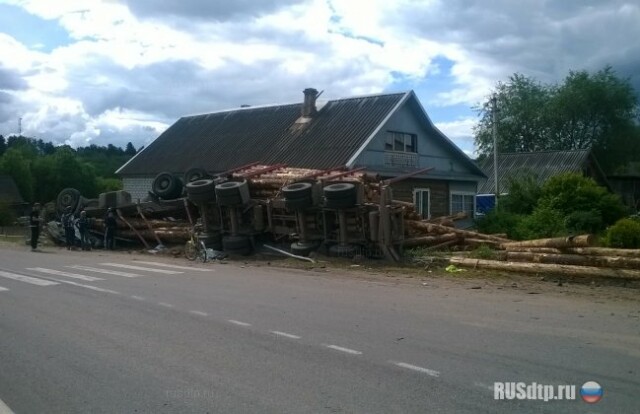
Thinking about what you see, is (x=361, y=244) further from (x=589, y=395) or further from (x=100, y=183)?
(x=100, y=183)

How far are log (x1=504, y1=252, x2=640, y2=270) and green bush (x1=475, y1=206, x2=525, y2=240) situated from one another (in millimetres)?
8642

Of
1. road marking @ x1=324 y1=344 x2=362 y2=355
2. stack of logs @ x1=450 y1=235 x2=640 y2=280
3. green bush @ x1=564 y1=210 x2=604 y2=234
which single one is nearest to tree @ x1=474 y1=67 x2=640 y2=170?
green bush @ x1=564 y1=210 x2=604 y2=234

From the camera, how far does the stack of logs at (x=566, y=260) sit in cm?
1299

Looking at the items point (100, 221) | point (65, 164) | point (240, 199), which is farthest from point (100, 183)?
point (240, 199)

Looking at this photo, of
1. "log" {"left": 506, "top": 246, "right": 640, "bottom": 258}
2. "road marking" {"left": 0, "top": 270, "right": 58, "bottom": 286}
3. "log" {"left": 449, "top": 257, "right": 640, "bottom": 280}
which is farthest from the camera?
"road marking" {"left": 0, "top": 270, "right": 58, "bottom": 286}

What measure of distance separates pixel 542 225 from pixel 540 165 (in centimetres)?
2414

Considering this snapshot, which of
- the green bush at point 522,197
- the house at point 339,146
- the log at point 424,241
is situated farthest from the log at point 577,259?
the green bush at point 522,197

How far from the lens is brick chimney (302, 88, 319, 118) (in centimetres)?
3169

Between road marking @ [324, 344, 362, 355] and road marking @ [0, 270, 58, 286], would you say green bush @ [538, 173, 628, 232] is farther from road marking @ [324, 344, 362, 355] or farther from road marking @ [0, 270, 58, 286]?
road marking @ [324, 344, 362, 355]

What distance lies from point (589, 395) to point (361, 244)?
40.2ft

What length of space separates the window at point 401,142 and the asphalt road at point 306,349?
17241mm

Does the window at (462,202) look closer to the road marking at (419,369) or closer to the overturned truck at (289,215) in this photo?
the overturned truck at (289,215)

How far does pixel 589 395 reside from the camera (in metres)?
5.53

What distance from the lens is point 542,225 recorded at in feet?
72.6
